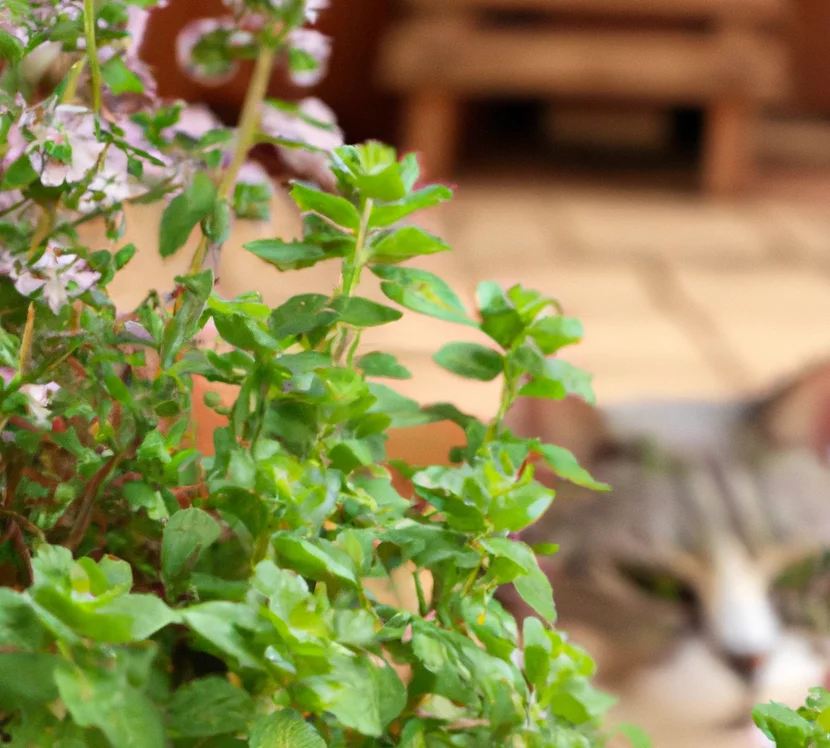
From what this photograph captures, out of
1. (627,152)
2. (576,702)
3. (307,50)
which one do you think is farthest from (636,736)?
(627,152)

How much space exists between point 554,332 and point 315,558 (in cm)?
10

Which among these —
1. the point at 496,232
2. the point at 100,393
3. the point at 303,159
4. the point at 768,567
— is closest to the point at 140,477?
the point at 100,393

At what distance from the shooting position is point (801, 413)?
109 centimetres

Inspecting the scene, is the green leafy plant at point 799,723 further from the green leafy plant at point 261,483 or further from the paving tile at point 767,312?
the paving tile at point 767,312

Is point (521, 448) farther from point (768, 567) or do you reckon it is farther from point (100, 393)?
point (768, 567)

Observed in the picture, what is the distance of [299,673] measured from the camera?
0.67 feet

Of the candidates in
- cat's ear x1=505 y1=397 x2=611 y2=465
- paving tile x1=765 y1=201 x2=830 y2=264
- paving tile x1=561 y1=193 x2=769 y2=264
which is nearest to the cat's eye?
cat's ear x1=505 y1=397 x2=611 y2=465

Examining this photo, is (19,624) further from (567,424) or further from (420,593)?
(567,424)

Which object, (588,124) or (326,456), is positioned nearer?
(326,456)

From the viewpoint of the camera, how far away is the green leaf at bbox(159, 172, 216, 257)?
29 centimetres

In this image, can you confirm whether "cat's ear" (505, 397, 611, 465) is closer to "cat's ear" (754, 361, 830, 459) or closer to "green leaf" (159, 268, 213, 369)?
"cat's ear" (754, 361, 830, 459)

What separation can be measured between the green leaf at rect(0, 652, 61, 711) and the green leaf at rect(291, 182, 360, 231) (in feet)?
0.37

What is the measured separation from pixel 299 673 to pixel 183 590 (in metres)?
0.05

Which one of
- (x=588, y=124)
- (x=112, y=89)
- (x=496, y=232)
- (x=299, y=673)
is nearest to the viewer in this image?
(x=299, y=673)
